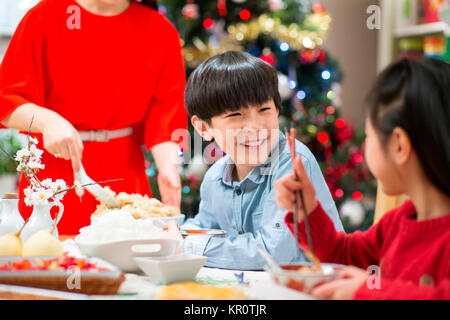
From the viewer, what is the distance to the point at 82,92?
1.56 m

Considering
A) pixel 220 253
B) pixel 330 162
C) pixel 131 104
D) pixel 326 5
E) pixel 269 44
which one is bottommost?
pixel 330 162

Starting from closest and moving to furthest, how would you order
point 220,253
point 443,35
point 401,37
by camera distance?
1. point 220,253
2. point 443,35
3. point 401,37

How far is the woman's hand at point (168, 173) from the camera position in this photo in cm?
160

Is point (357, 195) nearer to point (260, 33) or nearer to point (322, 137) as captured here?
point (322, 137)

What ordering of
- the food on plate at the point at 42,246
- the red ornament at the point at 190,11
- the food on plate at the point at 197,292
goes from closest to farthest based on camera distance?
the food on plate at the point at 197,292, the food on plate at the point at 42,246, the red ornament at the point at 190,11

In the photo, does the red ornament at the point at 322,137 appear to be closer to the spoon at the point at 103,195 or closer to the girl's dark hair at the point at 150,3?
the girl's dark hair at the point at 150,3

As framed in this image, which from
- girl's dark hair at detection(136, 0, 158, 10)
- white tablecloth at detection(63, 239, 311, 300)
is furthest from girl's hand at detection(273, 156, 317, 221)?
girl's dark hair at detection(136, 0, 158, 10)

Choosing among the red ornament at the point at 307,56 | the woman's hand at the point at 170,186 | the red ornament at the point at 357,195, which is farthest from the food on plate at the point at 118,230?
the red ornament at the point at 357,195

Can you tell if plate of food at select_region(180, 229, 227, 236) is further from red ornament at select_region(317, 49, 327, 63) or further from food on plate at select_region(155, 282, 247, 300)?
red ornament at select_region(317, 49, 327, 63)

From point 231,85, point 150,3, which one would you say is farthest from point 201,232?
point 150,3
